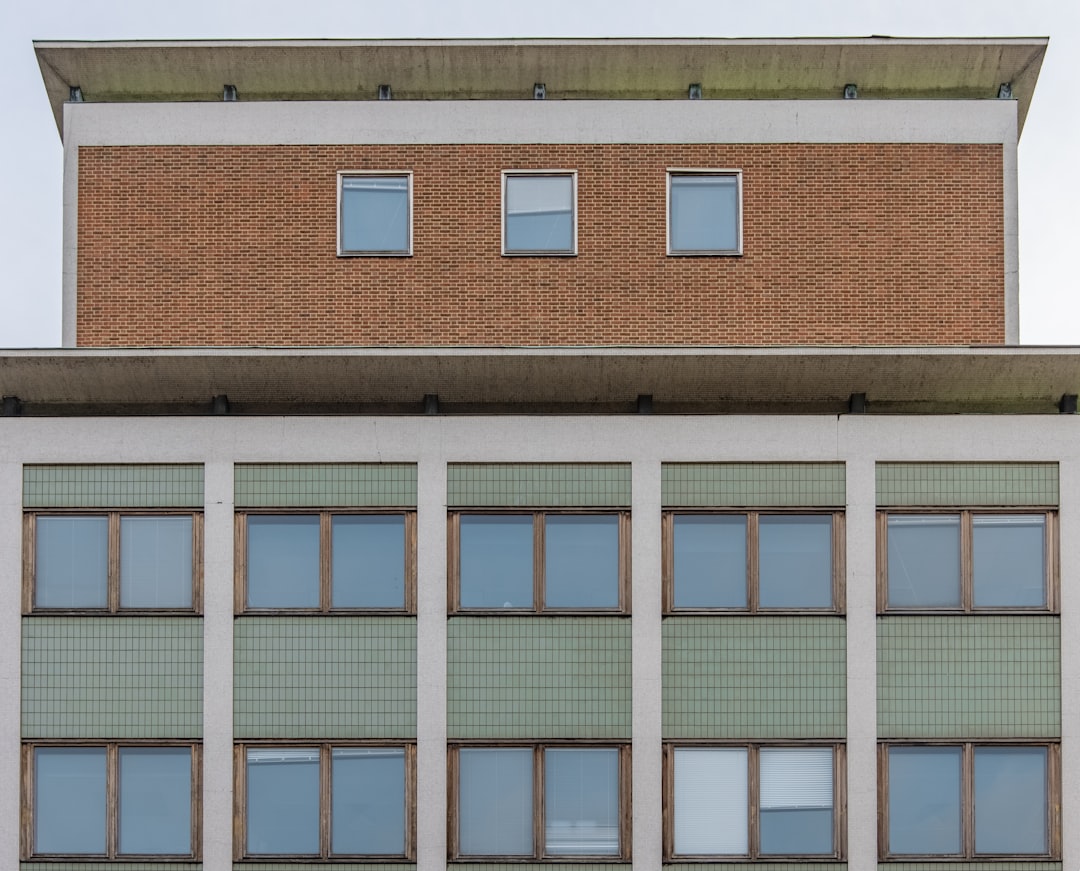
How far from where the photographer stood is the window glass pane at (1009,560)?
1251 centimetres

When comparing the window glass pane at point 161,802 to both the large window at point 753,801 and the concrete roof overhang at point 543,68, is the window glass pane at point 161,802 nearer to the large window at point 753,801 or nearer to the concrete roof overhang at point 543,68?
the large window at point 753,801

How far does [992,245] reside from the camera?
1348 centimetres

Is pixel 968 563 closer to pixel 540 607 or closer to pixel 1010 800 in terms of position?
pixel 1010 800

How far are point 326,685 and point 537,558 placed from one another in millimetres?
3160

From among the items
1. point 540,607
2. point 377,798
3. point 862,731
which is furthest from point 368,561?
point 862,731

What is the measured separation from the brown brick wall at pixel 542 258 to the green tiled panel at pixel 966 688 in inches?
165

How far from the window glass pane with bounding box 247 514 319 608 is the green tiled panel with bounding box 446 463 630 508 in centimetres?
196

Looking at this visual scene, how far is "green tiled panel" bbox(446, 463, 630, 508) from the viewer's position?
12.5 metres

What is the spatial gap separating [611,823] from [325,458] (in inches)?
237

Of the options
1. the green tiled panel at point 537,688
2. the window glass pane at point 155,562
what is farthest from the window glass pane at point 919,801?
the window glass pane at point 155,562

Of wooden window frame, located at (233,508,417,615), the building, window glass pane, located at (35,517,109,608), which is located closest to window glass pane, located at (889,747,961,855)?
the building

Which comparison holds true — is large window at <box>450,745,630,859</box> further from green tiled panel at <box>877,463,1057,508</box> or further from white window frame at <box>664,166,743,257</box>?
white window frame at <box>664,166,743,257</box>

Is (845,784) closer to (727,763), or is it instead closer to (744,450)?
(727,763)

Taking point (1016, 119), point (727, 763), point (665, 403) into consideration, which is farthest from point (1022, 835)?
point (1016, 119)
